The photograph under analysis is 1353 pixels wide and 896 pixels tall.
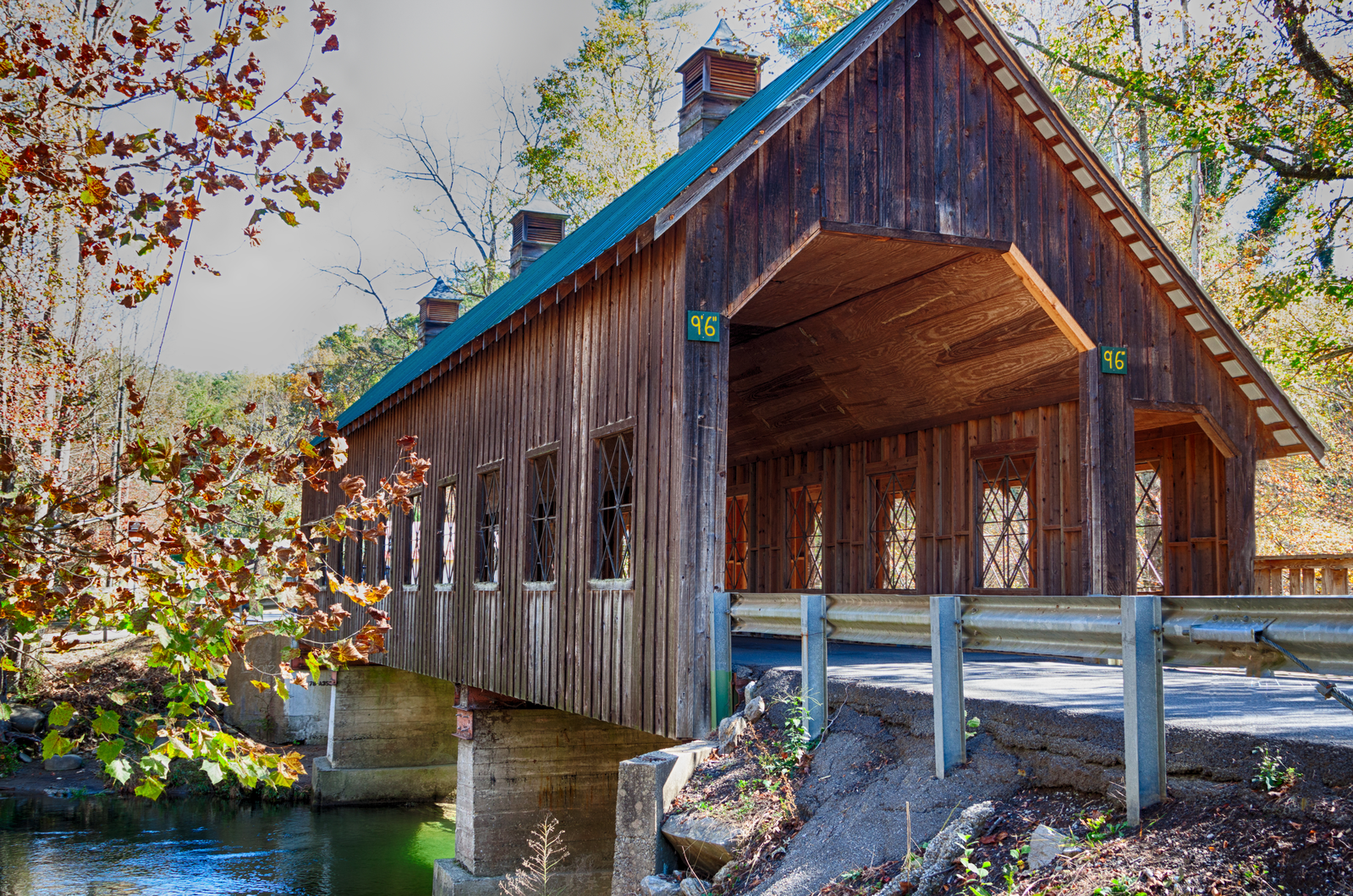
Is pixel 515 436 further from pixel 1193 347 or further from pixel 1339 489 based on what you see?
pixel 1339 489

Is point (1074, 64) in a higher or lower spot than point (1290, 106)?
higher

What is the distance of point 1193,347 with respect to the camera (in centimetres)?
1158

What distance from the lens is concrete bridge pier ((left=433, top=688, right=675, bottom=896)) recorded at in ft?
44.4

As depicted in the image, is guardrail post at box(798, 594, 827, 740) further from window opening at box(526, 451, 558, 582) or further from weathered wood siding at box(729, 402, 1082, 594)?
weathered wood siding at box(729, 402, 1082, 594)

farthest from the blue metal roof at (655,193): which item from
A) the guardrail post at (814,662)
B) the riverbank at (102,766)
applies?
the riverbank at (102,766)

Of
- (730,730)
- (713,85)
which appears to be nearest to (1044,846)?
(730,730)

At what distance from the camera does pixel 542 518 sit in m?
12.2

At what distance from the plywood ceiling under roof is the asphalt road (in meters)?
3.06

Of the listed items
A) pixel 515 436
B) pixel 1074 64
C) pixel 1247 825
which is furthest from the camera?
pixel 1074 64

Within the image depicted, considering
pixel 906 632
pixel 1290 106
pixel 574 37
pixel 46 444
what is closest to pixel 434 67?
pixel 574 37

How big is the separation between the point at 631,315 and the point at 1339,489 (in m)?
21.9

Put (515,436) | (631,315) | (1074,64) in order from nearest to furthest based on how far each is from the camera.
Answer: (631,315) → (515,436) → (1074,64)

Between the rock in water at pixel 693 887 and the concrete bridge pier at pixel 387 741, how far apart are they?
52.9 feet

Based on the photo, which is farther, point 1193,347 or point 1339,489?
point 1339,489
